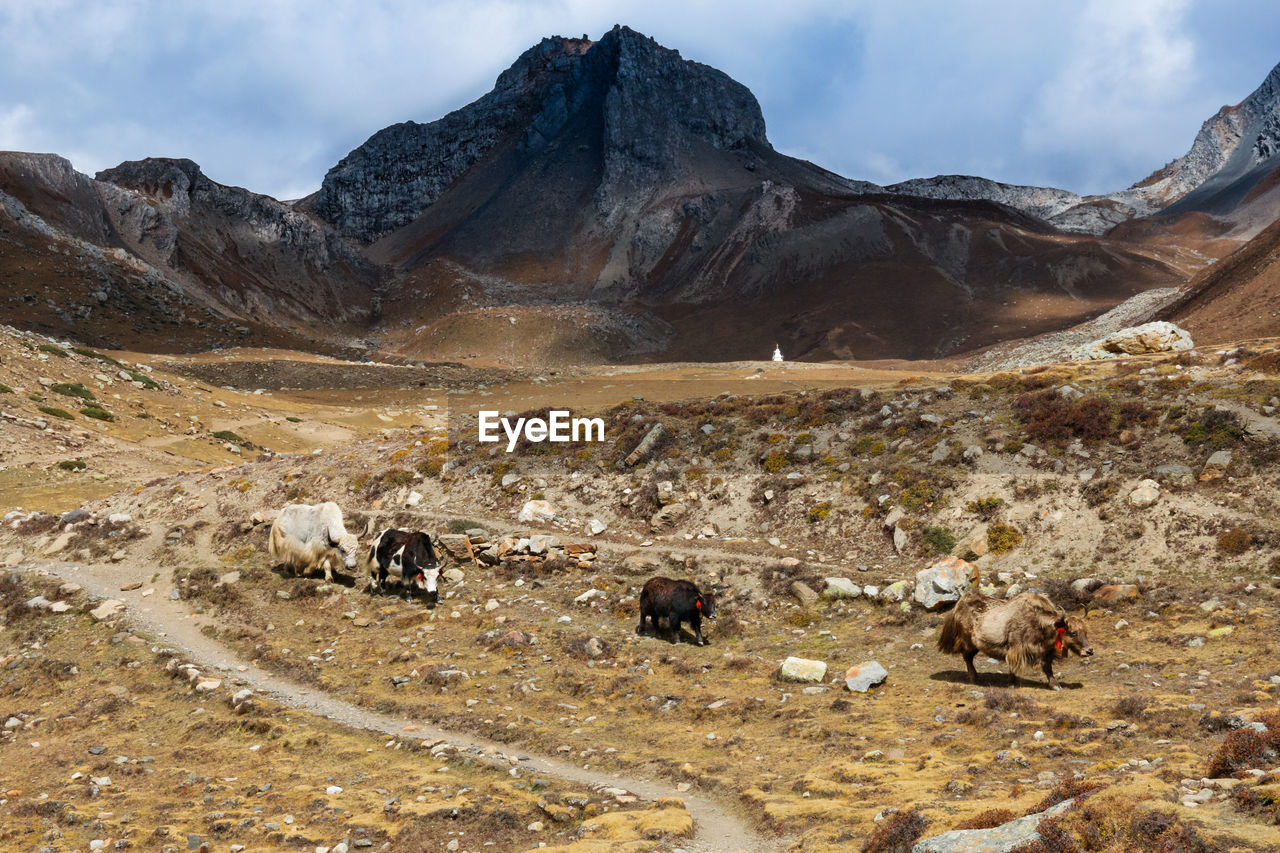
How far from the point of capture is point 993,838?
7.20 metres

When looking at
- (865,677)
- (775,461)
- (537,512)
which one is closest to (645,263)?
(775,461)

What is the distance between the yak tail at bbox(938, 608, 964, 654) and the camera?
1439cm

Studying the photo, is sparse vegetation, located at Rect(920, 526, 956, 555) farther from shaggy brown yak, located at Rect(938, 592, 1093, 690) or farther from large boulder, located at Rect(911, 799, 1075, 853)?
large boulder, located at Rect(911, 799, 1075, 853)

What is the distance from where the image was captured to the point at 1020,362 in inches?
2872

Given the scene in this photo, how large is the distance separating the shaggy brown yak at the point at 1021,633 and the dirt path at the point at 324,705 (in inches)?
242

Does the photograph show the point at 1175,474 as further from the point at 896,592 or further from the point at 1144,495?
the point at 896,592

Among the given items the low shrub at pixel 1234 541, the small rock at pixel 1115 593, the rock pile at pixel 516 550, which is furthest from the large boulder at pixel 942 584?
the rock pile at pixel 516 550

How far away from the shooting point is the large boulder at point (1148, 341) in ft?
126

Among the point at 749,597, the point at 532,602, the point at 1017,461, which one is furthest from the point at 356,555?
the point at 1017,461

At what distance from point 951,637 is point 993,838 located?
7.72 metres

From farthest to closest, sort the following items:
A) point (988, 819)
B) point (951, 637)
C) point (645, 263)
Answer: point (645, 263)
point (951, 637)
point (988, 819)

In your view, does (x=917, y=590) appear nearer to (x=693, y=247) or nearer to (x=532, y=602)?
(x=532, y=602)

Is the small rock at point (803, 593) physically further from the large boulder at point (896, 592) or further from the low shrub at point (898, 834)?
the low shrub at point (898, 834)

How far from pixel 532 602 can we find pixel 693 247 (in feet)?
497
